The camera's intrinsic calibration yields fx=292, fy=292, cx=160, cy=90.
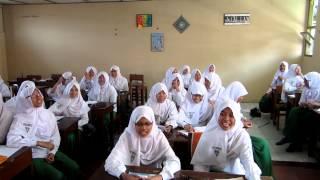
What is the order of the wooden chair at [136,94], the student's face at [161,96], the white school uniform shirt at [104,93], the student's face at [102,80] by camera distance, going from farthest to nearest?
the wooden chair at [136,94] < the student's face at [102,80] < the white school uniform shirt at [104,93] < the student's face at [161,96]

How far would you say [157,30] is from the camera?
7.66m

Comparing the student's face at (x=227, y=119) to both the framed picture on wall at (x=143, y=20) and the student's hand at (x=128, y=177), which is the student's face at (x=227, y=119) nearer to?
the student's hand at (x=128, y=177)

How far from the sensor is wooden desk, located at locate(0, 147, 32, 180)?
191 cm

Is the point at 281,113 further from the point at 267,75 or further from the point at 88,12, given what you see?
the point at 88,12

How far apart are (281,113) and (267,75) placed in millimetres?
2007

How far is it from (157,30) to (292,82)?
3.57 metres

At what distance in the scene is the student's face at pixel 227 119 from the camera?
2.19m

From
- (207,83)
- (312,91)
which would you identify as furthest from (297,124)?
(207,83)

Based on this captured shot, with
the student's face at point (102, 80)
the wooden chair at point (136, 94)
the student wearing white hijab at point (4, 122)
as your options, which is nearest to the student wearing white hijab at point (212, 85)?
the wooden chair at point (136, 94)

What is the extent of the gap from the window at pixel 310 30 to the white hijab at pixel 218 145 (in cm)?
543

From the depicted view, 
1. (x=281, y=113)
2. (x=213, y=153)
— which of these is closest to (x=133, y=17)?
(x=281, y=113)

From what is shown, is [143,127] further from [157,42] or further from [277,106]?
[157,42]

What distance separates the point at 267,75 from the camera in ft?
24.7

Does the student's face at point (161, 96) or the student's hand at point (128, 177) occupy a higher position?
the student's face at point (161, 96)
